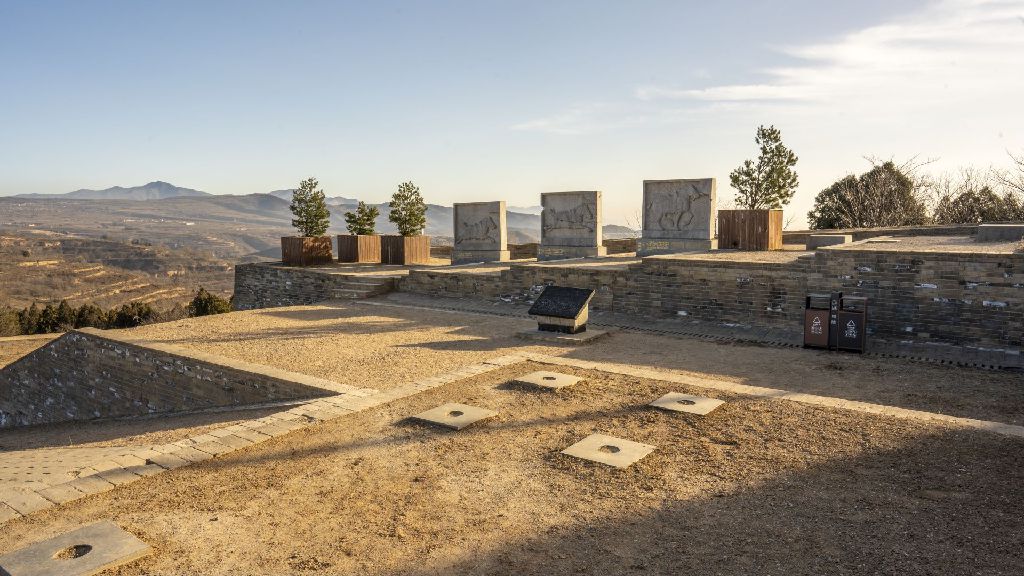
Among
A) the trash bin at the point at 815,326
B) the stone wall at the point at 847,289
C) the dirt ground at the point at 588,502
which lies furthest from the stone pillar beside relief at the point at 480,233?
the dirt ground at the point at 588,502

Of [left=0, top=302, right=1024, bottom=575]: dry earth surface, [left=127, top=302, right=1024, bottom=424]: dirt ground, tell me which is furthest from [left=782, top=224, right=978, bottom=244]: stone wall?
[left=0, top=302, right=1024, bottom=575]: dry earth surface

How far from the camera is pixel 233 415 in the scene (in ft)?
24.1

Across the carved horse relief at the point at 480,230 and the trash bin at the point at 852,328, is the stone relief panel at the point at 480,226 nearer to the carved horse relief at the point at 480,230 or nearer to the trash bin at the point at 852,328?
the carved horse relief at the point at 480,230

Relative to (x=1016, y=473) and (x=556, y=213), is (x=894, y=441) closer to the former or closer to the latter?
(x=1016, y=473)

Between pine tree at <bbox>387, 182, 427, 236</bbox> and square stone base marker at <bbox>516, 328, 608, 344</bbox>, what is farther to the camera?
pine tree at <bbox>387, 182, 427, 236</bbox>

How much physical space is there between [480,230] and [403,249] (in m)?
2.78

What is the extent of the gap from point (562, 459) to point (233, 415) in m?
4.13

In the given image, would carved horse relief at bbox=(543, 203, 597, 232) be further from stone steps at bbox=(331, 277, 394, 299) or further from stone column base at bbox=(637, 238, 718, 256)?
stone steps at bbox=(331, 277, 394, 299)

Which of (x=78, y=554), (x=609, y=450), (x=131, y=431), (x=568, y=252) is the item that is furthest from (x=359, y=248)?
(x=78, y=554)

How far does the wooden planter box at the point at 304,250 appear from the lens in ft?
68.9

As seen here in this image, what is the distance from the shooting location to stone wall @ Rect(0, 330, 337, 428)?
27.2ft

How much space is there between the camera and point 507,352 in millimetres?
9320

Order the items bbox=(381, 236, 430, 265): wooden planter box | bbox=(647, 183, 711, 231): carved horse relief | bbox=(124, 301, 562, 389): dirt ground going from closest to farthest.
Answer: bbox=(124, 301, 562, 389): dirt ground
bbox=(647, 183, 711, 231): carved horse relief
bbox=(381, 236, 430, 265): wooden planter box

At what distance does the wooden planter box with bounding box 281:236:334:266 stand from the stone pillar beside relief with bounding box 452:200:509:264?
5002 millimetres
